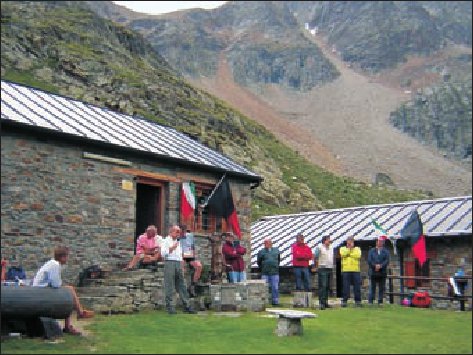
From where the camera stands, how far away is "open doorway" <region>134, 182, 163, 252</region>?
16.5 meters

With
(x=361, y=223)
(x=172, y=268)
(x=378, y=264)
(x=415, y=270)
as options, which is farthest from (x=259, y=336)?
(x=361, y=223)

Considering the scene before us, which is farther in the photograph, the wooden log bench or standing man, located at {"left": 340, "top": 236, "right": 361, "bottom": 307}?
standing man, located at {"left": 340, "top": 236, "right": 361, "bottom": 307}

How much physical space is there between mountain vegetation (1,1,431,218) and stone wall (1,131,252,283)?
2098 centimetres

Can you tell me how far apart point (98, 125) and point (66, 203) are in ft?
10.0

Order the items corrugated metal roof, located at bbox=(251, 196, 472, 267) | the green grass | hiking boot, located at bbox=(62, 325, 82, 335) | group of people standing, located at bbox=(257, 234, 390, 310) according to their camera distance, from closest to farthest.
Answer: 1. the green grass
2. hiking boot, located at bbox=(62, 325, 82, 335)
3. group of people standing, located at bbox=(257, 234, 390, 310)
4. corrugated metal roof, located at bbox=(251, 196, 472, 267)

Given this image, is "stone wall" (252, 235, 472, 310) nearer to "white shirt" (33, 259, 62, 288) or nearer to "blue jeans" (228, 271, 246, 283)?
"blue jeans" (228, 271, 246, 283)

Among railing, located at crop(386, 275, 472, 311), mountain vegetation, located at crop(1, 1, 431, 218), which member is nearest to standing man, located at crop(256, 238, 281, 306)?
railing, located at crop(386, 275, 472, 311)

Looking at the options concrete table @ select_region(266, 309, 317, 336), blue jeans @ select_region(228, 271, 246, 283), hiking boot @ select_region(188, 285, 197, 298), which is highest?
blue jeans @ select_region(228, 271, 246, 283)

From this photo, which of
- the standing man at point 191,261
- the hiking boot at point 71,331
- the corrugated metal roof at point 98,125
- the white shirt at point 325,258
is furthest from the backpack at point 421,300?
the hiking boot at point 71,331

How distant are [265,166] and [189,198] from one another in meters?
27.4

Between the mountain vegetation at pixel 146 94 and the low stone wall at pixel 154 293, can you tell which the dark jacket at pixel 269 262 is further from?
the mountain vegetation at pixel 146 94

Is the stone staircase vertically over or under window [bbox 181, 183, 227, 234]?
under

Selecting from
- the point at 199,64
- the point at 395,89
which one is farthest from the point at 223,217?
the point at 395,89

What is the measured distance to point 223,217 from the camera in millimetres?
17938
